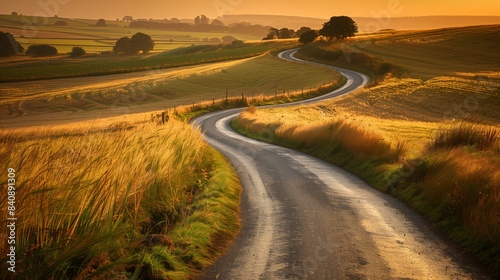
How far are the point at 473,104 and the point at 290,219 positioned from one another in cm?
4517

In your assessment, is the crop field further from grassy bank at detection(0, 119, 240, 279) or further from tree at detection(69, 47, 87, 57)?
grassy bank at detection(0, 119, 240, 279)

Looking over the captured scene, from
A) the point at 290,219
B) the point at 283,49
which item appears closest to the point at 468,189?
the point at 290,219

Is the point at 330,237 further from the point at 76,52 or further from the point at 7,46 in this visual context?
the point at 76,52

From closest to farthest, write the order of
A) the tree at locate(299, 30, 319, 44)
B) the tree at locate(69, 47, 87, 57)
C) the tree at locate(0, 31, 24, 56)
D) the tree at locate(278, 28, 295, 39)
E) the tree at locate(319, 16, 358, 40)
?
1. the tree at locate(0, 31, 24, 56)
2. the tree at locate(319, 16, 358, 40)
3. the tree at locate(69, 47, 87, 57)
4. the tree at locate(299, 30, 319, 44)
5. the tree at locate(278, 28, 295, 39)

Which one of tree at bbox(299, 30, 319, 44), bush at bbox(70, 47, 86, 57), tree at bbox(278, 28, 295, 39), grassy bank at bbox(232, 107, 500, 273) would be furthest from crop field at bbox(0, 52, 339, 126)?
tree at bbox(278, 28, 295, 39)

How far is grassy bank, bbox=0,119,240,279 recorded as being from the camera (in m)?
5.52

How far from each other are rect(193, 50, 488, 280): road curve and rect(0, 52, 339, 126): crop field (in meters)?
41.0

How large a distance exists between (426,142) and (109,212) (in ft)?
42.0

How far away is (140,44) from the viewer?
14175 cm

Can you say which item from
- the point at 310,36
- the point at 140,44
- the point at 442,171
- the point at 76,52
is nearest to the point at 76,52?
the point at 76,52

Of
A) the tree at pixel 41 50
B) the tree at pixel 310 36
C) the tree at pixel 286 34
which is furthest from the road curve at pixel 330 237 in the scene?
the tree at pixel 286 34

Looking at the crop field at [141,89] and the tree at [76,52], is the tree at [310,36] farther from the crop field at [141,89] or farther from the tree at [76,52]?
the tree at [76,52]

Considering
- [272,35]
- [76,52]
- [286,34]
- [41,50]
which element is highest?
[286,34]

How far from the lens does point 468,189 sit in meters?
9.52
